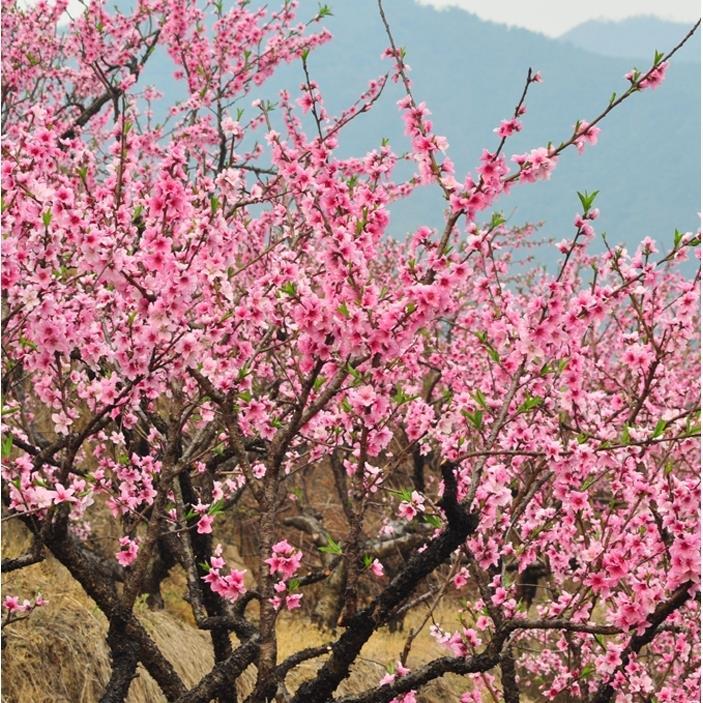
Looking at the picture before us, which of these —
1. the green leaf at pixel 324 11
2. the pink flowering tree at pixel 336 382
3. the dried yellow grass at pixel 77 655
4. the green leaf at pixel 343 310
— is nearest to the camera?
the green leaf at pixel 343 310

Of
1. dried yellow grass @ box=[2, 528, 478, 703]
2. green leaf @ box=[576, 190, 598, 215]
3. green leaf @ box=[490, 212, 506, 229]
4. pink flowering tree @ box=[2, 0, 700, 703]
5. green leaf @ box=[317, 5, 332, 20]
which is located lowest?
dried yellow grass @ box=[2, 528, 478, 703]

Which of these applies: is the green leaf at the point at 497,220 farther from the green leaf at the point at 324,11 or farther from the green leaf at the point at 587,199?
the green leaf at the point at 324,11

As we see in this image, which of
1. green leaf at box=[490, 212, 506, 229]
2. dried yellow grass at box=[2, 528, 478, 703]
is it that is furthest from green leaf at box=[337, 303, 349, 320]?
dried yellow grass at box=[2, 528, 478, 703]

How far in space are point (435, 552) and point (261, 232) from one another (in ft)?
17.4

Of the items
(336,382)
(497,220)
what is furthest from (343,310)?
(497,220)

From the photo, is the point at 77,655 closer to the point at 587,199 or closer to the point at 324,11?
the point at 587,199

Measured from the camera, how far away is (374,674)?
7.34m

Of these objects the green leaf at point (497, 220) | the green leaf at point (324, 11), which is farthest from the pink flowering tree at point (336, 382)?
the green leaf at point (324, 11)

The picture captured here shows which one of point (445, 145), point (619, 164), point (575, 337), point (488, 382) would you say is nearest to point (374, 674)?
point (488, 382)

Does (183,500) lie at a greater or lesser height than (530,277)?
lesser

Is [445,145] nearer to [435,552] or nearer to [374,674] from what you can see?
[435,552]

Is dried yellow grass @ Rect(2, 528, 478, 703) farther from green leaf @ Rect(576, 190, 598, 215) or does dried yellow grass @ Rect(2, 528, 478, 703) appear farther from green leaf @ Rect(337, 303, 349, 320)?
green leaf @ Rect(576, 190, 598, 215)

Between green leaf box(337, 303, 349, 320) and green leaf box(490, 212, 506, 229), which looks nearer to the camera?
green leaf box(337, 303, 349, 320)

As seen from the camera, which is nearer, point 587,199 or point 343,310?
point 343,310
